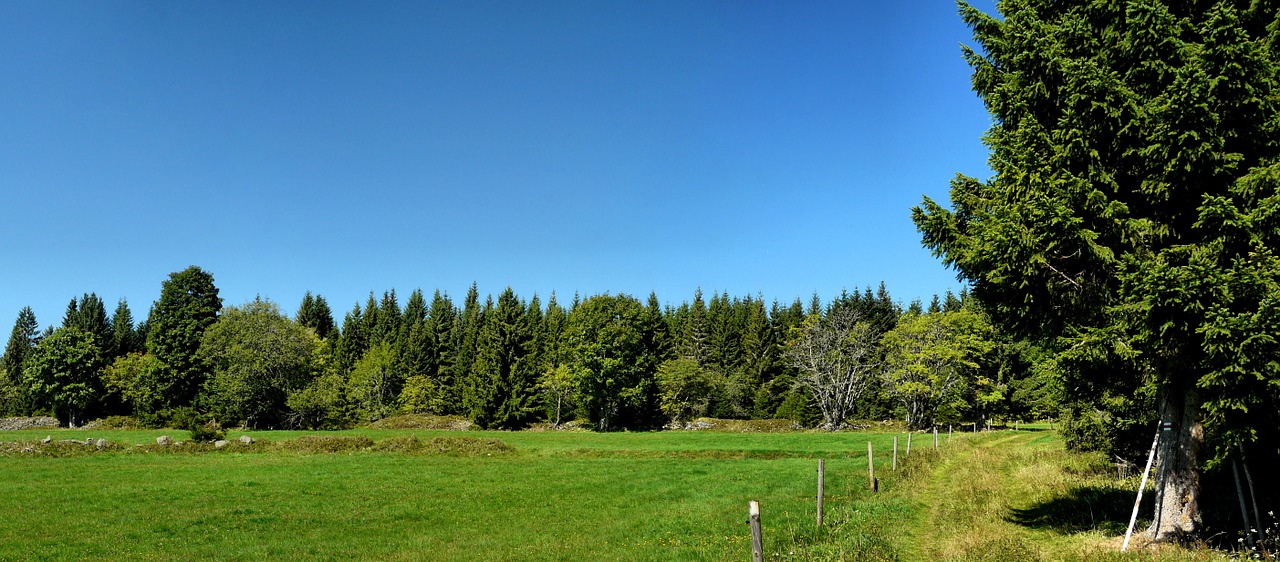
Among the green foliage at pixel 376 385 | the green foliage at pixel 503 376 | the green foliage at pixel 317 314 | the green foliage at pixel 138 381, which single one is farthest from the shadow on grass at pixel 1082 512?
the green foliage at pixel 317 314

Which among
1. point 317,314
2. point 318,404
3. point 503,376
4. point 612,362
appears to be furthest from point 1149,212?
point 317,314

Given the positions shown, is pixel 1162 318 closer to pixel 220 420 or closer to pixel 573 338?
pixel 573 338

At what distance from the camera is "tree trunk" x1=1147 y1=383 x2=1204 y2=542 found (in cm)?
1262

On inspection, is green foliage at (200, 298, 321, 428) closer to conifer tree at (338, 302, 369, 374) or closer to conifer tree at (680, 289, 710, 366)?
conifer tree at (338, 302, 369, 374)

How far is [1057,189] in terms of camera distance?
483 inches

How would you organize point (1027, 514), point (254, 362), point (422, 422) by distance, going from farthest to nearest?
point (422, 422) → point (254, 362) → point (1027, 514)

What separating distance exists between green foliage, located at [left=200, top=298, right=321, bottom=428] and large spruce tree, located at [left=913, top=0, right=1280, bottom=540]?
70.0m

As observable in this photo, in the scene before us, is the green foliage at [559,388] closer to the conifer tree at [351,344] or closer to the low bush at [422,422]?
the low bush at [422,422]

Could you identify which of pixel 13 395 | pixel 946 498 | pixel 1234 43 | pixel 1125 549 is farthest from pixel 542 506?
pixel 13 395

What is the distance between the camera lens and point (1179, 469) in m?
12.8

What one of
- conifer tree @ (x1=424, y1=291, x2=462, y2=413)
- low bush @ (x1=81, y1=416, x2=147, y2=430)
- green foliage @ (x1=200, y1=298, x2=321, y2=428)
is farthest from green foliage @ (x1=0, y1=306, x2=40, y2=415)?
conifer tree @ (x1=424, y1=291, x2=462, y2=413)

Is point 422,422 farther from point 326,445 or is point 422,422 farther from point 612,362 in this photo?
point 326,445

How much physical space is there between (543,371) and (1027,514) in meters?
77.9

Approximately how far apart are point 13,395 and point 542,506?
4228 inches
